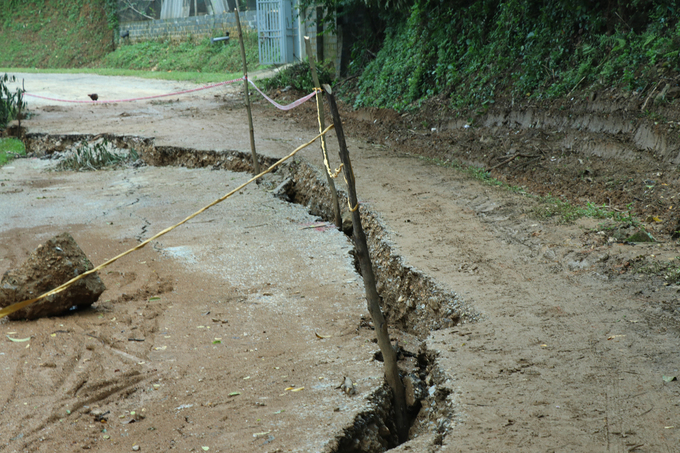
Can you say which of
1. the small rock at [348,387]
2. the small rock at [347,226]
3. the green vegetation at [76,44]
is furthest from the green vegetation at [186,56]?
the small rock at [348,387]

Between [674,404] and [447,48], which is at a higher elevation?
[447,48]

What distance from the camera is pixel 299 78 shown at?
44.3 ft

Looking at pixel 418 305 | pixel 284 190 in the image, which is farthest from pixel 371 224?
pixel 284 190

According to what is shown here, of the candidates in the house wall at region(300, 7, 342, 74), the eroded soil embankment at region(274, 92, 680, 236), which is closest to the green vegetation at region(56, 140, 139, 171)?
the eroded soil embankment at region(274, 92, 680, 236)

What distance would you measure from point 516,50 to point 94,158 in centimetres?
693

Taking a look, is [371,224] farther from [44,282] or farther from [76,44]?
[76,44]

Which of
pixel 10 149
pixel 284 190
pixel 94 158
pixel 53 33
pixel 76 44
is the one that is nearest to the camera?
pixel 284 190

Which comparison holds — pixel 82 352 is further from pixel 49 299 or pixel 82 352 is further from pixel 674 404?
pixel 674 404

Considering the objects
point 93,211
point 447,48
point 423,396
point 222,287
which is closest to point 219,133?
point 93,211

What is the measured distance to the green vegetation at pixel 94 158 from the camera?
9.14m

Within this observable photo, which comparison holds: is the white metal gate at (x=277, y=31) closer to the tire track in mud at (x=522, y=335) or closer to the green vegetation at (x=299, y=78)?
the green vegetation at (x=299, y=78)

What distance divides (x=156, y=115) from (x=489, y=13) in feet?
22.9

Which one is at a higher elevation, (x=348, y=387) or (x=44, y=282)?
(x=44, y=282)

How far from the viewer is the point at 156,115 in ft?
39.1
